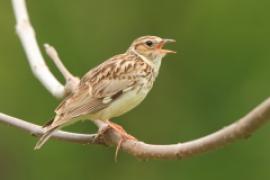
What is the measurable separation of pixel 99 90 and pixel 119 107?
23cm

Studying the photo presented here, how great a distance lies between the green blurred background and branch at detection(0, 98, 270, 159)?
15.1 feet

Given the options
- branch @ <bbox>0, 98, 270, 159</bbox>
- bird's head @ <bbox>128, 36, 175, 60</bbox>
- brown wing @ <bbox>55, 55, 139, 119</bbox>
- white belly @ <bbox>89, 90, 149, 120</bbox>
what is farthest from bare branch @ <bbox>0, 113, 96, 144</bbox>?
bird's head @ <bbox>128, 36, 175, 60</bbox>

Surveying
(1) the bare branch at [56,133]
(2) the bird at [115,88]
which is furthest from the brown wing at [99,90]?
(1) the bare branch at [56,133]

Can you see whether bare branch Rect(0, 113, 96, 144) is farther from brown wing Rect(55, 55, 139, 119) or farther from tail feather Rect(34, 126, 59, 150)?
brown wing Rect(55, 55, 139, 119)

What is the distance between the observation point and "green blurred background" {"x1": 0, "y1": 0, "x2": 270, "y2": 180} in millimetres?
9836

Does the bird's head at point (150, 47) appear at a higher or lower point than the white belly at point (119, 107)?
higher

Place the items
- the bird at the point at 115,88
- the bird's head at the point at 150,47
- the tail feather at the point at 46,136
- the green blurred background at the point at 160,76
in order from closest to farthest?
the tail feather at the point at 46,136 < the bird at the point at 115,88 < the bird's head at the point at 150,47 < the green blurred background at the point at 160,76

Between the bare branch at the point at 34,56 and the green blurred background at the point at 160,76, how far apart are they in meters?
3.43

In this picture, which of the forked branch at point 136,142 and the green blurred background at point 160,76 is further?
the green blurred background at point 160,76

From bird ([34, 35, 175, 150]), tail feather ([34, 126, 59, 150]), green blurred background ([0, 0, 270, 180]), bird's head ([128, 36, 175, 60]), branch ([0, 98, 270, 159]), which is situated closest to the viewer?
branch ([0, 98, 270, 159])

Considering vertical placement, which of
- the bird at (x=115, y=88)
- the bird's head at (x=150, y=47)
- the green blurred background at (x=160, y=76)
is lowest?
the green blurred background at (x=160, y=76)

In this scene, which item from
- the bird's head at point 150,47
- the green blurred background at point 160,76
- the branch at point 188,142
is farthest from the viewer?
the green blurred background at point 160,76

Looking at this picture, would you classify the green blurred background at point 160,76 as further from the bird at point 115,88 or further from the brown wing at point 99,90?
the brown wing at point 99,90

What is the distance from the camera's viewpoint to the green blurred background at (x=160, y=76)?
9.84 m
